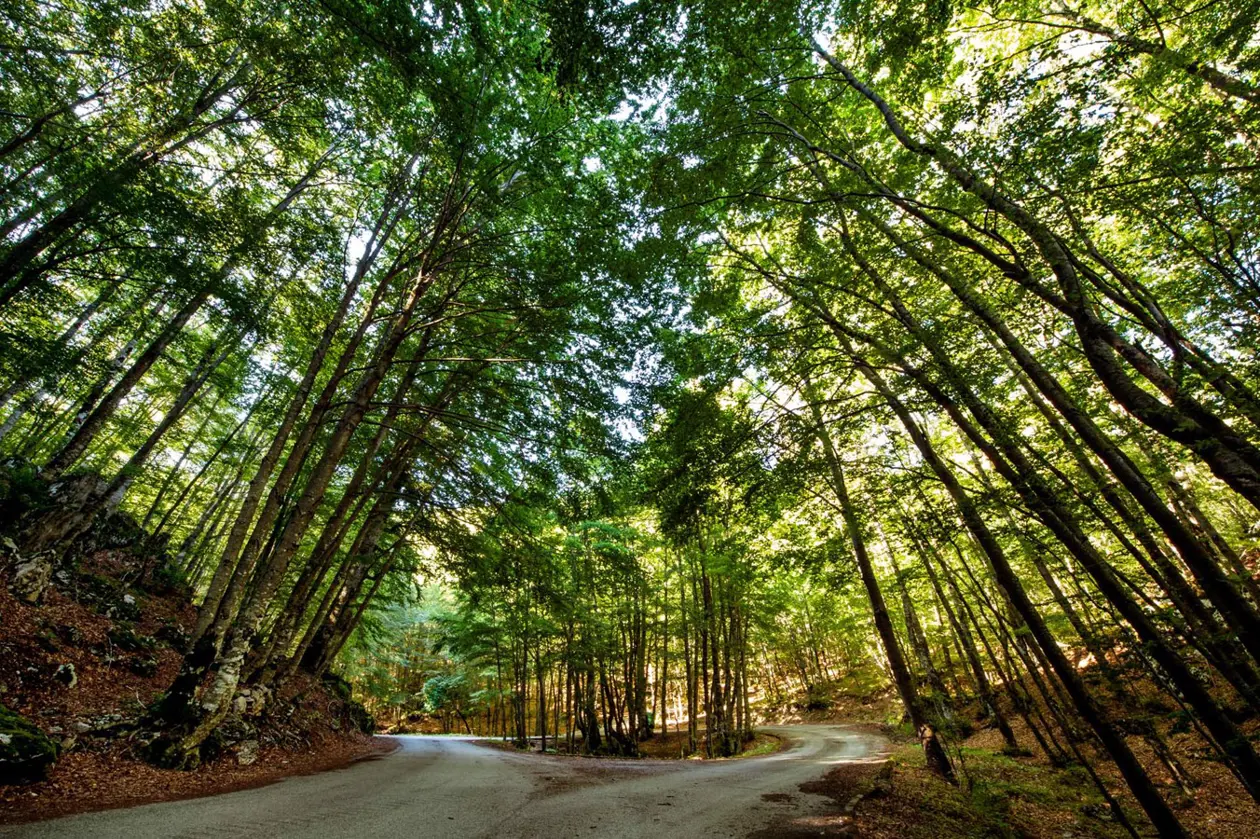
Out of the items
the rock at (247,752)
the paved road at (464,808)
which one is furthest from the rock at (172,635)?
the paved road at (464,808)

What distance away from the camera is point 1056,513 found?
4977 millimetres

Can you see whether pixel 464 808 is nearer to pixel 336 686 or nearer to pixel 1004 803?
pixel 1004 803

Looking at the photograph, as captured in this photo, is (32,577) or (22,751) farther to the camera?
(32,577)

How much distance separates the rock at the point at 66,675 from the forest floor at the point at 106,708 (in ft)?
0.04

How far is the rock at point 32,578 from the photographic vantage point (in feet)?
24.3

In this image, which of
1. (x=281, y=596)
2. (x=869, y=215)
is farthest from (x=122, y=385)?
(x=869, y=215)

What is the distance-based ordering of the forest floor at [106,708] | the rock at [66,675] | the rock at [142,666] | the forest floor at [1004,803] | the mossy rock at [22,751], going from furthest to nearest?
the rock at [142,666]
the rock at [66,675]
the forest floor at [1004,803]
the forest floor at [106,708]
the mossy rock at [22,751]

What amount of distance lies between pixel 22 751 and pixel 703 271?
9402 millimetres

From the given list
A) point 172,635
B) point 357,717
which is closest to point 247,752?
point 172,635

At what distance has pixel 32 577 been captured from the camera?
7660mm

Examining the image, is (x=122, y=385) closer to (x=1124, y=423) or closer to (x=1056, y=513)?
(x=1056, y=513)

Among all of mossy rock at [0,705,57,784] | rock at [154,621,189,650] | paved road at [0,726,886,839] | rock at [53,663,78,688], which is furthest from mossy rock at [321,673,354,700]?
mossy rock at [0,705,57,784]

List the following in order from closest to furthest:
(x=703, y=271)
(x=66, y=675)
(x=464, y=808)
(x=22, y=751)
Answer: (x=22, y=751) < (x=464, y=808) < (x=66, y=675) < (x=703, y=271)

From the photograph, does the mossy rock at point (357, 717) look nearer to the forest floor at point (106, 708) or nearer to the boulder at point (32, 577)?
the forest floor at point (106, 708)
